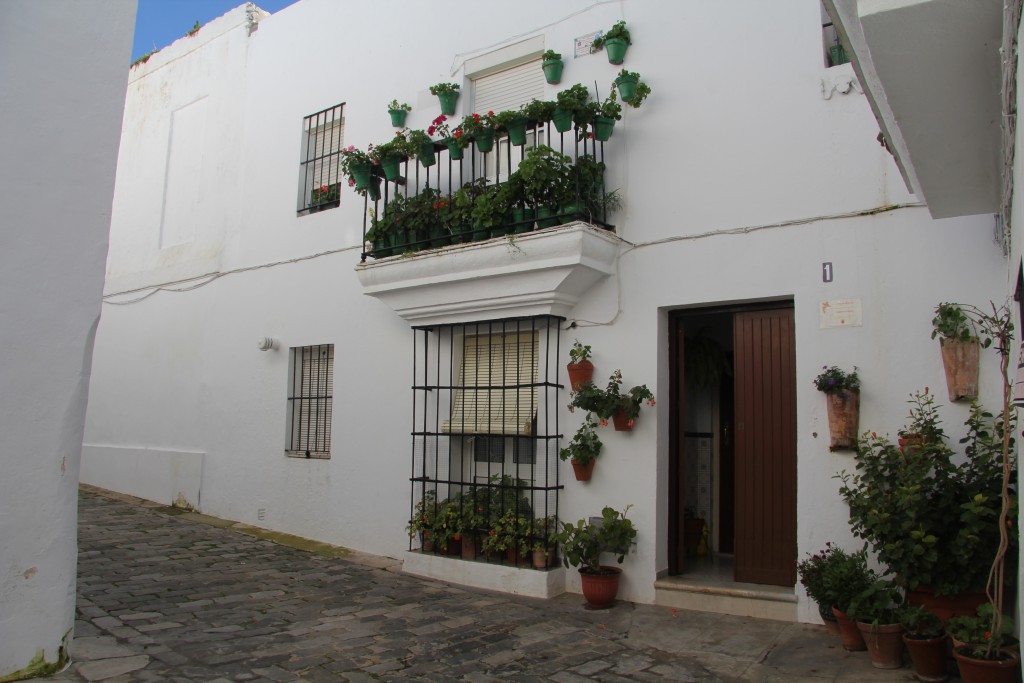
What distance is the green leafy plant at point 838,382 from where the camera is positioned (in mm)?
5469

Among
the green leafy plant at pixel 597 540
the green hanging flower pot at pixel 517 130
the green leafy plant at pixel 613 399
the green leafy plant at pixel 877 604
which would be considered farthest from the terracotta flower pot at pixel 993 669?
the green hanging flower pot at pixel 517 130

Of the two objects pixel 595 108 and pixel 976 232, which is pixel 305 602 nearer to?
pixel 595 108

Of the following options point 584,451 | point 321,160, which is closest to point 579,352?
point 584,451

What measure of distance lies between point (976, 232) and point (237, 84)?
8.93 m

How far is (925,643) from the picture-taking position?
14.4ft

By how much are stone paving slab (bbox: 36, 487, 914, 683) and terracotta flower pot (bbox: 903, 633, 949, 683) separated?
0.12 m

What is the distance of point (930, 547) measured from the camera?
4570 millimetres

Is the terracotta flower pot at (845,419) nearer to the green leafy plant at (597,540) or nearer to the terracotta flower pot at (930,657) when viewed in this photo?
the terracotta flower pot at (930,657)

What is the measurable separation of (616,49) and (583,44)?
1.54 ft

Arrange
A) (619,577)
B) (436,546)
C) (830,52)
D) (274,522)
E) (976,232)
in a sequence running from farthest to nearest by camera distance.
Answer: (274,522)
(436,546)
(619,577)
(830,52)
(976,232)

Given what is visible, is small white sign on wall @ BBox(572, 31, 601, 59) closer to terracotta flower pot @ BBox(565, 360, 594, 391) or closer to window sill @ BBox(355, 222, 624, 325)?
window sill @ BBox(355, 222, 624, 325)

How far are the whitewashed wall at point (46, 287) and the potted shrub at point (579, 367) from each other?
3.69m

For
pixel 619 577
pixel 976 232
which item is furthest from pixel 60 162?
pixel 976 232

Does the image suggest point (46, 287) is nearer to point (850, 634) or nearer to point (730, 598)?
point (730, 598)
